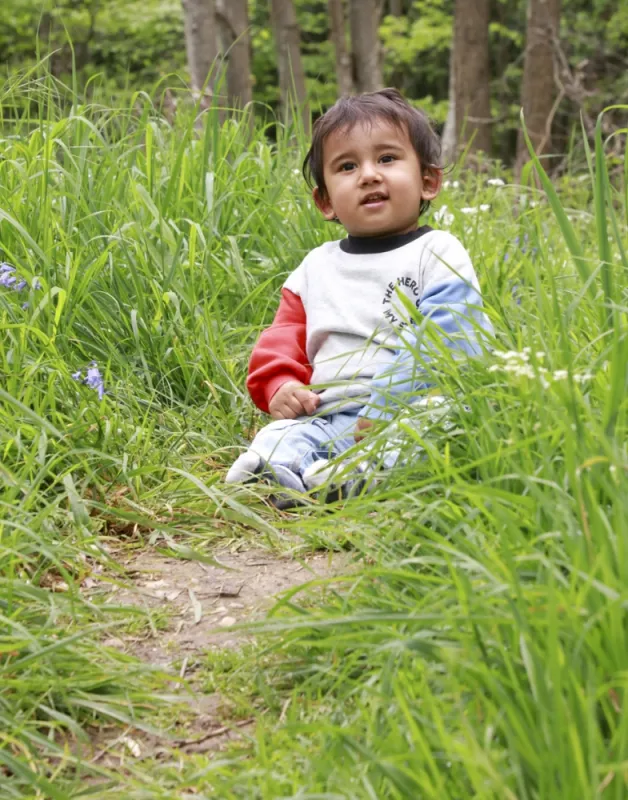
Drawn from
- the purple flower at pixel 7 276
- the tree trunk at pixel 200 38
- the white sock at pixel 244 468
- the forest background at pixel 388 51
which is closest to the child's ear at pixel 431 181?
the white sock at pixel 244 468

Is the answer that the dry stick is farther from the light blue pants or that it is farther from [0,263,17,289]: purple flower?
[0,263,17,289]: purple flower

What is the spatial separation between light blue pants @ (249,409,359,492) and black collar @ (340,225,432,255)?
50 cm

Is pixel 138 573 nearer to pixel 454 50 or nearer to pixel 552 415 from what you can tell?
pixel 552 415

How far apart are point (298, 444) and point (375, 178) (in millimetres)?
804

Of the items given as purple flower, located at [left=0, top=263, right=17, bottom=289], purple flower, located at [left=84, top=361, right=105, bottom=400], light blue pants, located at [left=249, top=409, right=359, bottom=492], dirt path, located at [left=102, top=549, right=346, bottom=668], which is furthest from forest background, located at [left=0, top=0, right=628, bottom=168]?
dirt path, located at [left=102, top=549, right=346, bottom=668]

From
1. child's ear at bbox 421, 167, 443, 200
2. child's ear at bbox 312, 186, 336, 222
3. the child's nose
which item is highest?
the child's nose

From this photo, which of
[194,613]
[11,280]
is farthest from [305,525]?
[11,280]

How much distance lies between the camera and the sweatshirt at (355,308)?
300 centimetres

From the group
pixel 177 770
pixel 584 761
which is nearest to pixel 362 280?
pixel 177 770

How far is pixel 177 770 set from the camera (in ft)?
5.50

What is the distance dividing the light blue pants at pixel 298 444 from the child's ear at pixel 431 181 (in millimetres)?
727

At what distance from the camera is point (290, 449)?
2.91 m

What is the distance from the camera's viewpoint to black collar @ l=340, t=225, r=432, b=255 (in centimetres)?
317

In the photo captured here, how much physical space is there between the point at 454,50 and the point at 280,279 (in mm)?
9077
